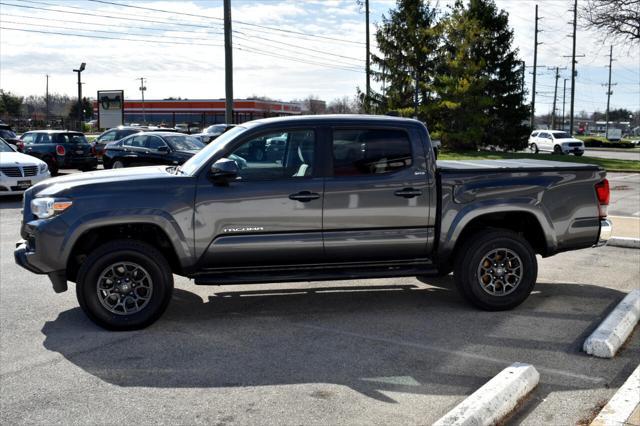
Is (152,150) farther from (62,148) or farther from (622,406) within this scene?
(622,406)

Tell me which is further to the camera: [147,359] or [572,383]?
[147,359]

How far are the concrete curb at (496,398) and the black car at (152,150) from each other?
15670 millimetres

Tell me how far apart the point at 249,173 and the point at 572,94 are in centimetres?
6244

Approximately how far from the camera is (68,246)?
Answer: 18.8ft

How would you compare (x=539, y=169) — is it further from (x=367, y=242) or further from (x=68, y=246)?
(x=68, y=246)

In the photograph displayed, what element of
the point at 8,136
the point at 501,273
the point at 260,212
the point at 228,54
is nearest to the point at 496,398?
Result: the point at 501,273

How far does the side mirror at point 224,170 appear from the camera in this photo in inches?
226

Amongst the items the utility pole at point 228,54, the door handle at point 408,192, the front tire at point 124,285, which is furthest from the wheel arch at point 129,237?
the utility pole at point 228,54

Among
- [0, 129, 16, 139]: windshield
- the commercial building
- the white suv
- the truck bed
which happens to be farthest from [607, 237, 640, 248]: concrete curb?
the commercial building

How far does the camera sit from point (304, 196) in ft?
19.6

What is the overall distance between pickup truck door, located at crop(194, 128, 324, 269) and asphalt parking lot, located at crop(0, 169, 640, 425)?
0.65 m

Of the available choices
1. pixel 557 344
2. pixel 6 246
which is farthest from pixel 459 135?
pixel 557 344

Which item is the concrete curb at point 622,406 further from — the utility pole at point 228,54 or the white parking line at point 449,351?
the utility pole at point 228,54

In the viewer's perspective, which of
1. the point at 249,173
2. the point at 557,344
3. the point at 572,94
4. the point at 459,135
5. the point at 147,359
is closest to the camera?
the point at 147,359
